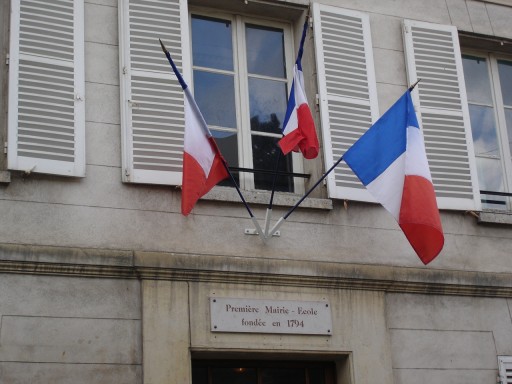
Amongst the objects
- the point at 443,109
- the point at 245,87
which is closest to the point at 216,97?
the point at 245,87

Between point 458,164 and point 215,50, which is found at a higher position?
point 215,50

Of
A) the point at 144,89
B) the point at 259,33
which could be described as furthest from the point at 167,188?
the point at 259,33

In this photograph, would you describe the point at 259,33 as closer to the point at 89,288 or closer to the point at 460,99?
the point at 460,99

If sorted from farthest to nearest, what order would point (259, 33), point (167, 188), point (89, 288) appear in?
point (259, 33), point (167, 188), point (89, 288)

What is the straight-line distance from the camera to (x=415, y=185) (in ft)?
27.1

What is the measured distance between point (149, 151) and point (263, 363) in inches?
80.9

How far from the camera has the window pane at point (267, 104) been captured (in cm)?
950

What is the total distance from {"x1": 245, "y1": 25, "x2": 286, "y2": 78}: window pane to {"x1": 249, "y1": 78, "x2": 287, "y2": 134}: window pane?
0.39ft

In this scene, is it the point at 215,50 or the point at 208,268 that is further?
the point at 215,50

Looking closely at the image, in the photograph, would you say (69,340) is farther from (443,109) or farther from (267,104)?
(443,109)

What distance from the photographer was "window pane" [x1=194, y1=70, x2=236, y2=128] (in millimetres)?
9328

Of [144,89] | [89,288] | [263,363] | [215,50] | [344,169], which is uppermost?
[215,50]

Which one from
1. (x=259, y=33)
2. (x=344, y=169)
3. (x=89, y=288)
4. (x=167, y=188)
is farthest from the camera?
(x=259, y=33)

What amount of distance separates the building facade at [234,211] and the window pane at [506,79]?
557 millimetres
